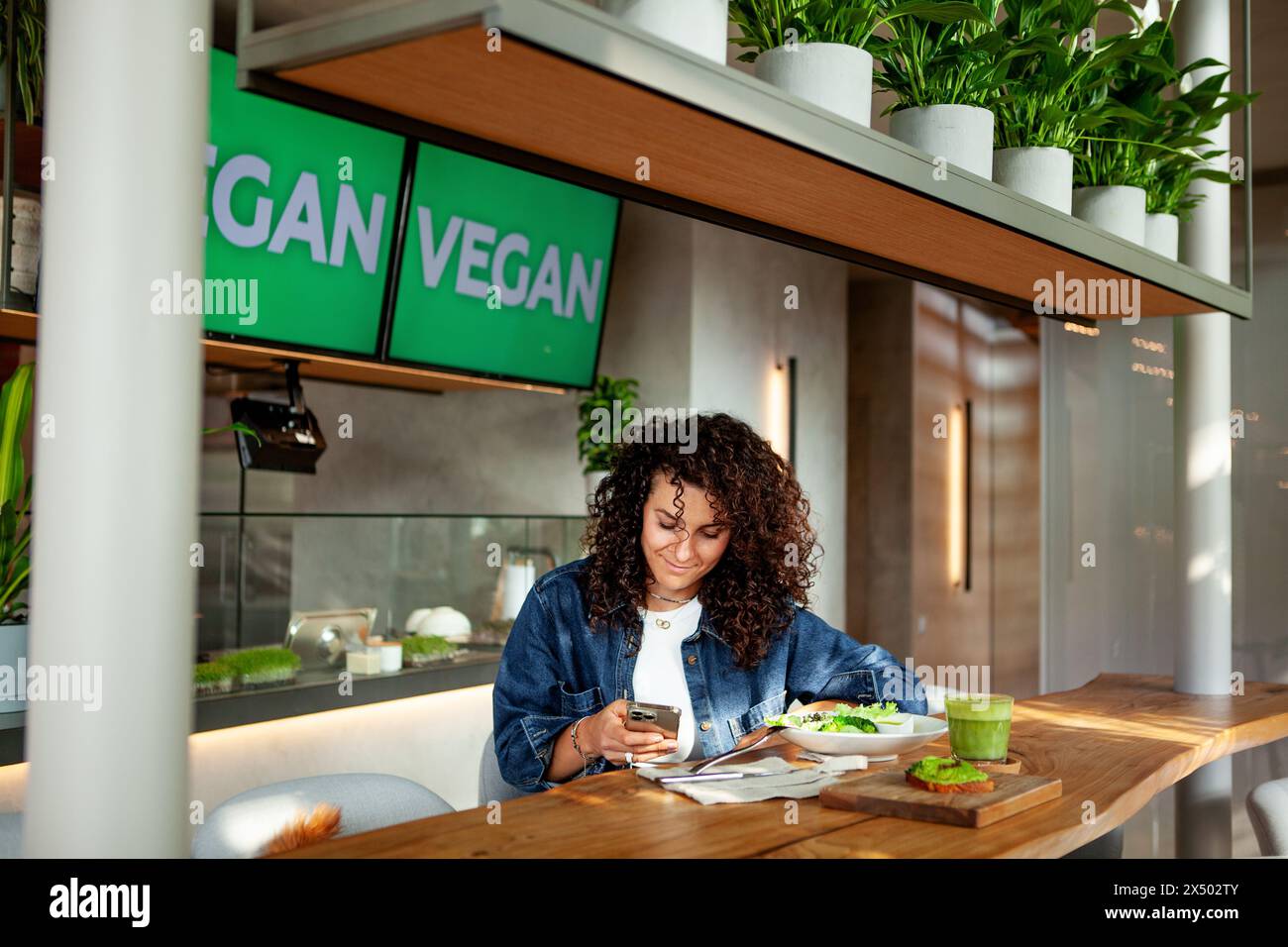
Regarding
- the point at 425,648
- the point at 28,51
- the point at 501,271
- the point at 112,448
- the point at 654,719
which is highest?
the point at 28,51

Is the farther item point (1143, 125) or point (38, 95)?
point (38, 95)

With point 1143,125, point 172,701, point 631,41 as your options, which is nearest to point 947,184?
point 631,41

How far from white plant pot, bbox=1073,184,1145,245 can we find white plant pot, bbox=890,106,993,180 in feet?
1.71

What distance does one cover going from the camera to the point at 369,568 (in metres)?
3.40

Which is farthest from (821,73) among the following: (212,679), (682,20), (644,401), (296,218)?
(644,401)

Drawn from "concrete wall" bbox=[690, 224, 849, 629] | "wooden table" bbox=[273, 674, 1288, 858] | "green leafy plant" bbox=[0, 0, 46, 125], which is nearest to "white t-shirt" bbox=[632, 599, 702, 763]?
"wooden table" bbox=[273, 674, 1288, 858]

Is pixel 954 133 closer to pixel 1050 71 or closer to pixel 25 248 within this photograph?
pixel 1050 71

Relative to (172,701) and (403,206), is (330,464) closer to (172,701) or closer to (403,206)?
(403,206)

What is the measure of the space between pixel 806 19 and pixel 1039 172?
2.14ft

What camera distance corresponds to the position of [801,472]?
17.5ft

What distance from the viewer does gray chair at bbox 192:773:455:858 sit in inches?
57.4

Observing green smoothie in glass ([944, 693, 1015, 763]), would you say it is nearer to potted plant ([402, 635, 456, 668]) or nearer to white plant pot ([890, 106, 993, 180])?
white plant pot ([890, 106, 993, 180])

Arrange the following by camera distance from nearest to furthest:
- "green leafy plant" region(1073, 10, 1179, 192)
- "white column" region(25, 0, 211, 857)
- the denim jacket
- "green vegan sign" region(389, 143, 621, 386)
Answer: "white column" region(25, 0, 211, 857)
the denim jacket
"green leafy plant" region(1073, 10, 1179, 192)
"green vegan sign" region(389, 143, 621, 386)
